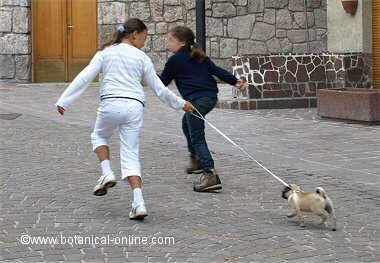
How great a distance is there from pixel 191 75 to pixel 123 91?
1197mm

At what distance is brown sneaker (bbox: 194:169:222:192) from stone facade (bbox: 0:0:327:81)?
10934 millimetres

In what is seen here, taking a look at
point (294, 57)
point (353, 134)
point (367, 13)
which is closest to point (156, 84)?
point (353, 134)

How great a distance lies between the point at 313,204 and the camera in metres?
6.08

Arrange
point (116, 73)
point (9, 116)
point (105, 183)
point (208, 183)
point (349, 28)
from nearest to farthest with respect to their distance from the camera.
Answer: point (116, 73) → point (105, 183) → point (208, 183) → point (9, 116) → point (349, 28)

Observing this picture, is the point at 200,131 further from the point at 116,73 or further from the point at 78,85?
Answer: the point at 78,85

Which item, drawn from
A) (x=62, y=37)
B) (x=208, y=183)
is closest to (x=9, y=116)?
(x=62, y=37)

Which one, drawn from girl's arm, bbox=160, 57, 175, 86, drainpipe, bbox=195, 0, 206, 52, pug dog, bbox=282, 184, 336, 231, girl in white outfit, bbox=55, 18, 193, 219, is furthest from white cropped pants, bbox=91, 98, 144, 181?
drainpipe, bbox=195, 0, 206, 52

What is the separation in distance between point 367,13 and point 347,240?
9555 mm

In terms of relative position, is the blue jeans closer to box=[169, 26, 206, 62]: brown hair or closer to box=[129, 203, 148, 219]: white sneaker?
box=[169, 26, 206, 62]: brown hair

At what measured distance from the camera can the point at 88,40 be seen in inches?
741

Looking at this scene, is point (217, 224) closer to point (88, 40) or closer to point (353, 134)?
point (353, 134)

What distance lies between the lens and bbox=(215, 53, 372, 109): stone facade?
14.0 meters

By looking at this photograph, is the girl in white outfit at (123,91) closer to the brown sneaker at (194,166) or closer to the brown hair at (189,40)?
the brown hair at (189,40)

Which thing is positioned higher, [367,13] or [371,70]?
[367,13]
